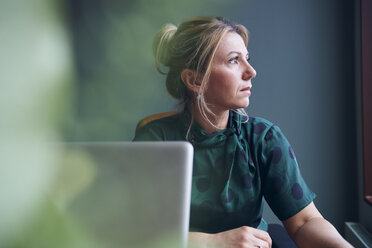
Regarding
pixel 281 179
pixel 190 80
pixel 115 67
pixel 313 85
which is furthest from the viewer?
pixel 115 67

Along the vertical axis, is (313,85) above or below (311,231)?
above

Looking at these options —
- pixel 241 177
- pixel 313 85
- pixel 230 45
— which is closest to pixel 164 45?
pixel 230 45

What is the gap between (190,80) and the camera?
879mm

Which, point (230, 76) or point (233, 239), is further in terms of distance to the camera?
point (230, 76)

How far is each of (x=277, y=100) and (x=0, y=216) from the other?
1.28 m

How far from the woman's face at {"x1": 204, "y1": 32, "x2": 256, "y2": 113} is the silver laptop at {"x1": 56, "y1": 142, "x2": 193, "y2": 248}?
0.45 meters

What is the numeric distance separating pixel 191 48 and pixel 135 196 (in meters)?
0.57

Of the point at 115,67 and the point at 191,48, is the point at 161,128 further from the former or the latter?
the point at 115,67

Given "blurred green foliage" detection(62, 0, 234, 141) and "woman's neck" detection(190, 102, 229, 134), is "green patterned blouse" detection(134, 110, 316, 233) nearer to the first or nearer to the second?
"woman's neck" detection(190, 102, 229, 134)

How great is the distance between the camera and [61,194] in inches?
14.5

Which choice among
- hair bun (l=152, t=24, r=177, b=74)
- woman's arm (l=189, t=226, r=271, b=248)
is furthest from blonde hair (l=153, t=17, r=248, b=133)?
woman's arm (l=189, t=226, r=271, b=248)

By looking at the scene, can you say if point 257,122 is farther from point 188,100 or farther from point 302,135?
point 302,135

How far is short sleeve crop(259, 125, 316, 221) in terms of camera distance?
2.48ft

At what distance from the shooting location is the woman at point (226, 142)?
781 millimetres
